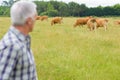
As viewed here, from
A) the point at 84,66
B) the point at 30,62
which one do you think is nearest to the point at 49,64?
the point at 84,66

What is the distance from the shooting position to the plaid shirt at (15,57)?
11.3ft

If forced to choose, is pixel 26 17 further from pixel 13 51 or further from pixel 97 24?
pixel 97 24

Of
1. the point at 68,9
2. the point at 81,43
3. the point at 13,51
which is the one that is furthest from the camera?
the point at 68,9

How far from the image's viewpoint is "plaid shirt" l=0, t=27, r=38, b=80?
3439 millimetres

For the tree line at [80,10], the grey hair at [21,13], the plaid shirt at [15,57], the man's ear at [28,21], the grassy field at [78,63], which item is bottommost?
the tree line at [80,10]

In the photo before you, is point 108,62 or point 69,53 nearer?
point 108,62

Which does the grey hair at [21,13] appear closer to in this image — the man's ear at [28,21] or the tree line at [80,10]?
the man's ear at [28,21]

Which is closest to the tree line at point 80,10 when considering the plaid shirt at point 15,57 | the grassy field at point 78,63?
the grassy field at point 78,63

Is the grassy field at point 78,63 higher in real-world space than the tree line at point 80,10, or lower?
higher

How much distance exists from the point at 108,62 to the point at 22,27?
6.05 m

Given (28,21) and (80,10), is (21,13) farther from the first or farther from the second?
(80,10)

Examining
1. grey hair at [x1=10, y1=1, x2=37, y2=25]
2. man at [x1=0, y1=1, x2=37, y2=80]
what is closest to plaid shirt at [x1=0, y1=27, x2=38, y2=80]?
man at [x1=0, y1=1, x2=37, y2=80]

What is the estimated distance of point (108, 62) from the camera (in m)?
9.35

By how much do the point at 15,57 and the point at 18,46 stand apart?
0.35 feet
